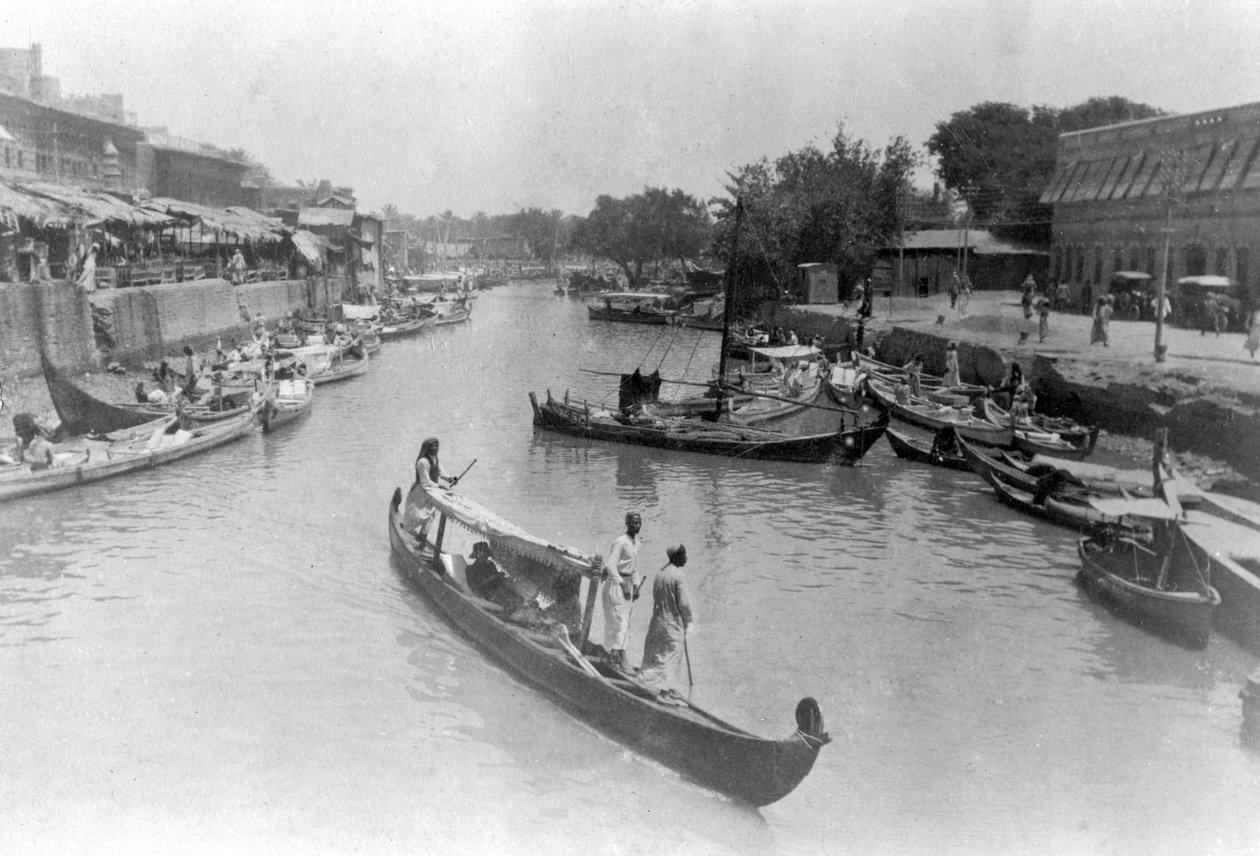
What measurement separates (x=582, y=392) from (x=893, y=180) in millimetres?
24997

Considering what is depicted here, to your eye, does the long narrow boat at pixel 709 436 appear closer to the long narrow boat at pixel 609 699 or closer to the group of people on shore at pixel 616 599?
the group of people on shore at pixel 616 599

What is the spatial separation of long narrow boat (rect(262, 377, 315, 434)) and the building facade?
20600 millimetres

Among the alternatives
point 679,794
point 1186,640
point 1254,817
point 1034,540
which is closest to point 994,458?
point 1034,540

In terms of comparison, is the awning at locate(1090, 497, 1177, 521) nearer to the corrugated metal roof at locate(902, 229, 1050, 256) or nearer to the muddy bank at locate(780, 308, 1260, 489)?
the muddy bank at locate(780, 308, 1260, 489)

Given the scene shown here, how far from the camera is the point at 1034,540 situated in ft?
52.7

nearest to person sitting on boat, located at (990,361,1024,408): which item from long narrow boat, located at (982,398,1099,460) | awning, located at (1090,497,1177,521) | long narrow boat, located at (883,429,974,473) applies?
long narrow boat, located at (982,398,1099,460)

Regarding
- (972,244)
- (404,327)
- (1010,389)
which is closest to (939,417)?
(1010,389)

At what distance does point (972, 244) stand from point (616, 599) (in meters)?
42.4

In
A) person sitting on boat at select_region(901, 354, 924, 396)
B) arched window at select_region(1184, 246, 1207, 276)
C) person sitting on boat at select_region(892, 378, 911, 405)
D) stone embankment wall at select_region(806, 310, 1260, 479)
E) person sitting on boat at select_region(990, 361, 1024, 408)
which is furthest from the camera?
arched window at select_region(1184, 246, 1207, 276)

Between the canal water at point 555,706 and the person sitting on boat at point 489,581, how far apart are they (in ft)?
2.06

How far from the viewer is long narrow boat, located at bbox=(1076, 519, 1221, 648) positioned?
11.3 meters

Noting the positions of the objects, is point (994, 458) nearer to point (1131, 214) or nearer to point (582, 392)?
point (582, 392)

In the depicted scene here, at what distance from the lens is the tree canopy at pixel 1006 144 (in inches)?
2202

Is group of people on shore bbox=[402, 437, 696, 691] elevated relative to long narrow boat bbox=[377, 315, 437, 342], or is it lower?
lower
